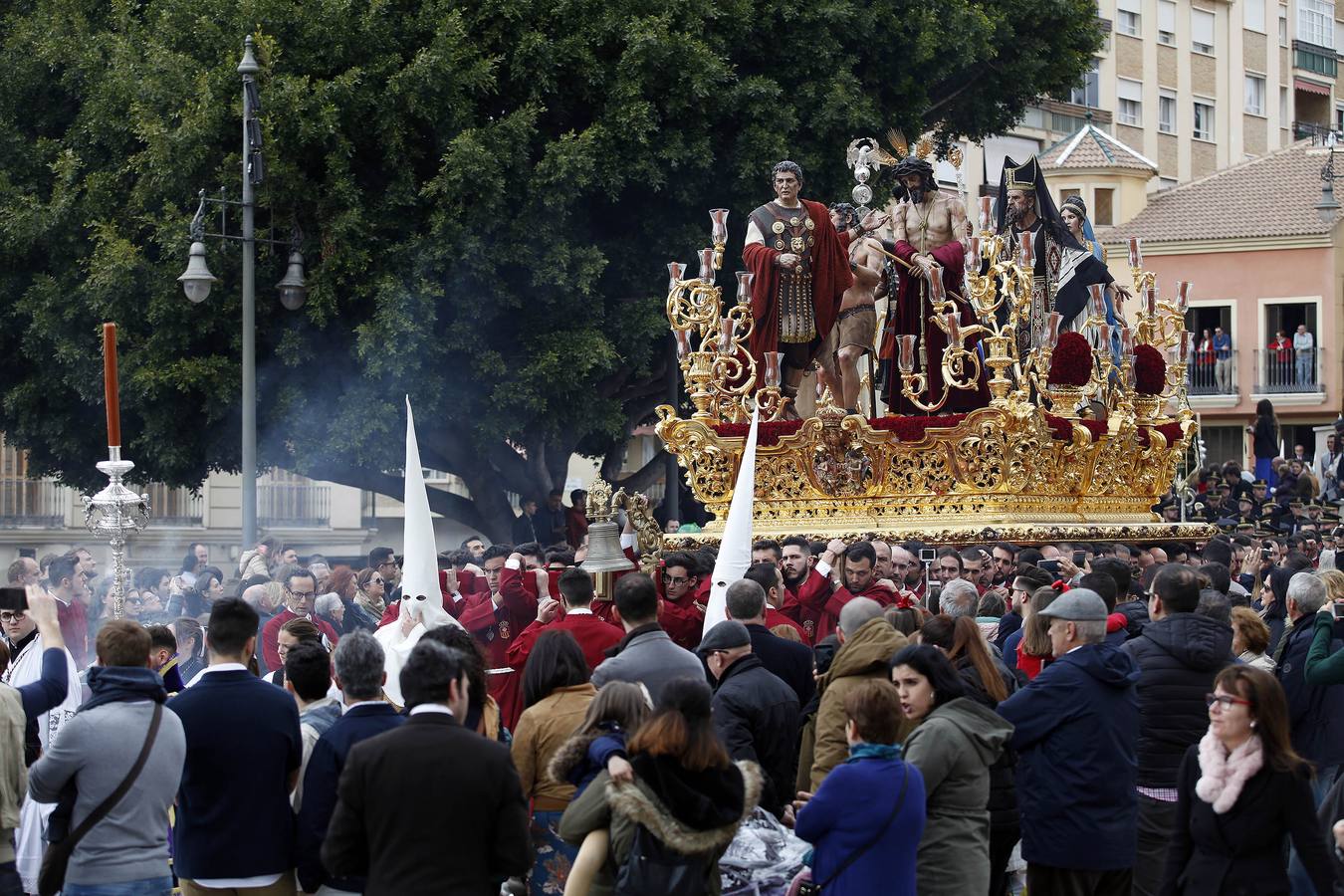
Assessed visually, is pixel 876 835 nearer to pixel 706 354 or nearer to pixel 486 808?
pixel 486 808

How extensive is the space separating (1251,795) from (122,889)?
12.1 feet

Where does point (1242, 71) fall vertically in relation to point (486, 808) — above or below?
above

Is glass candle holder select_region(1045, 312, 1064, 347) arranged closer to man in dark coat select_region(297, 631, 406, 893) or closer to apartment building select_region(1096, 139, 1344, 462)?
man in dark coat select_region(297, 631, 406, 893)

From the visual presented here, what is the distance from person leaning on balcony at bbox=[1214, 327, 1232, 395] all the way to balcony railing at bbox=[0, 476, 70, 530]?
74.6 feet

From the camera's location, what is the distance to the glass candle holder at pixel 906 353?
56.3ft

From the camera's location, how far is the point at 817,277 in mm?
16734

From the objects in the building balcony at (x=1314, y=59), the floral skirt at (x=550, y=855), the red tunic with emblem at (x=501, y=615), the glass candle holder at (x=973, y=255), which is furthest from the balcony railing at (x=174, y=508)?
the building balcony at (x=1314, y=59)

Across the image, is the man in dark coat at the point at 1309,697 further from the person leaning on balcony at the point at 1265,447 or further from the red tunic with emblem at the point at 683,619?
the person leaning on balcony at the point at 1265,447

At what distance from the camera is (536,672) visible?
24.9 feet

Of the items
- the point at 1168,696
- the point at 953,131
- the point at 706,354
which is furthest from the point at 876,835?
the point at 953,131

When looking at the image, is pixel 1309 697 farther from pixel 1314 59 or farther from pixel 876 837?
pixel 1314 59

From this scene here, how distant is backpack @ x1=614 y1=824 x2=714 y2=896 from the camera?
6492 mm

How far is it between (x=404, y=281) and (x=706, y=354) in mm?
5997

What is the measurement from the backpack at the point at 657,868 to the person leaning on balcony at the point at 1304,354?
37.6 metres
